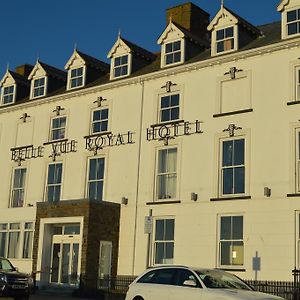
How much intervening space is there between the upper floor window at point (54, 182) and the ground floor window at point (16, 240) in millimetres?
1942

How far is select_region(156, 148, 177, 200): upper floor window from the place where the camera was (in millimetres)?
28922

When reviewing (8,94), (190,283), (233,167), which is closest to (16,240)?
(8,94)

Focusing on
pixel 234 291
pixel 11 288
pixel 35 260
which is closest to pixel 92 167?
pixel 35 260

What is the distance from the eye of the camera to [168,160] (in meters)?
29.3

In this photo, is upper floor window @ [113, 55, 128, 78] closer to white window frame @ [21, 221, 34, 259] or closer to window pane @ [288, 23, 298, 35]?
white window frame @ [21, 221, 34, 259]

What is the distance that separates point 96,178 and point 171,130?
5.22m

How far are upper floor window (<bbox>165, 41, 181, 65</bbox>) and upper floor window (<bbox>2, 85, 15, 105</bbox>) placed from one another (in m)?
12.7

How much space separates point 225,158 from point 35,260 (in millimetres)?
11194

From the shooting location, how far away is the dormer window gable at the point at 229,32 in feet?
94.1

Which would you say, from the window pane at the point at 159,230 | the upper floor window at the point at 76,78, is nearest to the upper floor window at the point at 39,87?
the upper floor window at the point at 76,78

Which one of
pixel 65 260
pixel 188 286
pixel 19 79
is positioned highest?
pixel 19 79

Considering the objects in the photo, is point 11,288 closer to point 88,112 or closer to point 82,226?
point 82,226

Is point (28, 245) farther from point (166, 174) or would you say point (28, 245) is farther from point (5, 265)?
point (166, 174)

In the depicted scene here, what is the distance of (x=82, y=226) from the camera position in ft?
94.3
